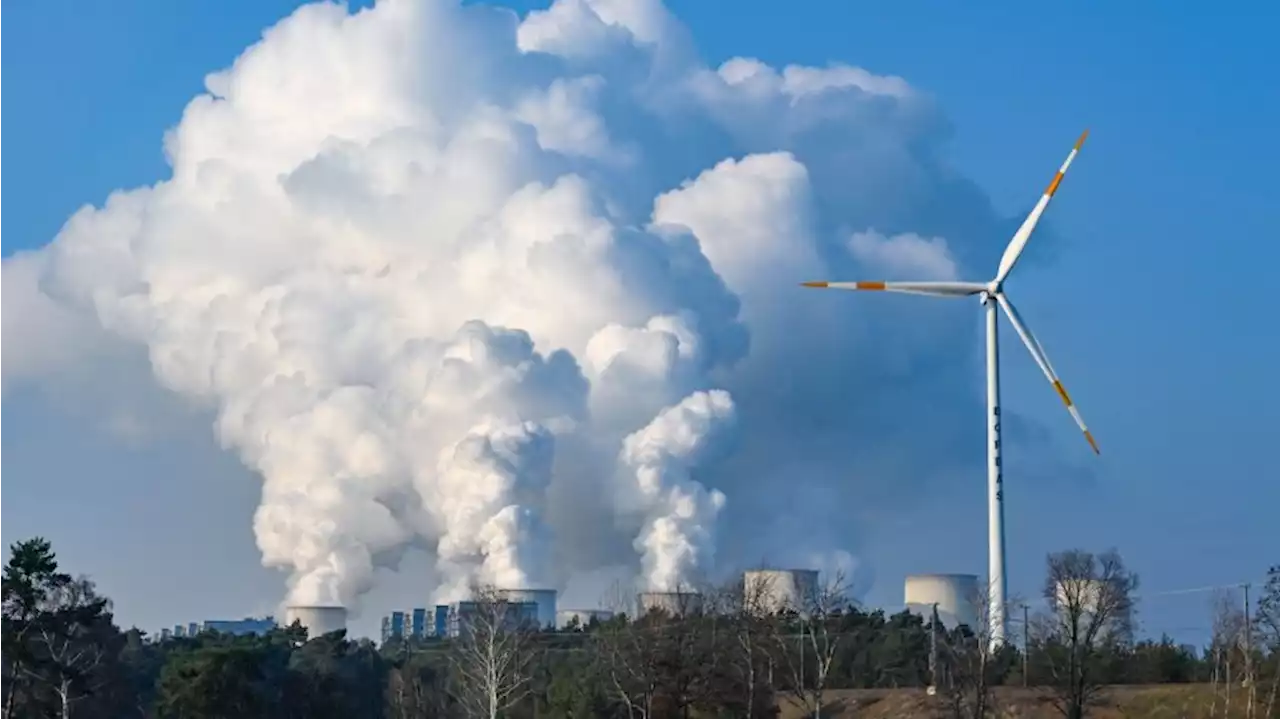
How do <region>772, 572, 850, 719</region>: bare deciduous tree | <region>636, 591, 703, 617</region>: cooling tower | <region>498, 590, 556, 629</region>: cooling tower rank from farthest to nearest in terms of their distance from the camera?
<region>498, 590, 556, 629</region>: cooling tower, <region>636, 591, 703, 617</region>: cooling tower, <region>772, 572, 850, 719</region>: bare deciduous tree

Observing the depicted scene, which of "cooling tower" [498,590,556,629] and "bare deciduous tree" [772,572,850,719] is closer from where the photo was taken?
"bare deciduous tree" [772,572,850,719]

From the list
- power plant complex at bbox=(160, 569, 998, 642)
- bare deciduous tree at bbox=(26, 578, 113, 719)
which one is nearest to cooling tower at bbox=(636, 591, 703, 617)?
power plant complex at bbox=(160, 569, 998, 642)

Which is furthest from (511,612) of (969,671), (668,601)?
(969,671)

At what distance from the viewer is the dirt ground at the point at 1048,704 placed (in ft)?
240

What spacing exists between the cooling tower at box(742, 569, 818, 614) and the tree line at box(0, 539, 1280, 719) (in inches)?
25.4

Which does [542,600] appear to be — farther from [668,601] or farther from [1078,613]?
[1078,613]

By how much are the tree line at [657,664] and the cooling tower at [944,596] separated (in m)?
1.67

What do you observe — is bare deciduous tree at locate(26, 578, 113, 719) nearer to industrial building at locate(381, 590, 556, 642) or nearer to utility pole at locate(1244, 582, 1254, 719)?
industrial building at locate(381, 590, 556, 642)

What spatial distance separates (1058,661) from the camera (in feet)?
306

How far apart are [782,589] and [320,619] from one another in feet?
124

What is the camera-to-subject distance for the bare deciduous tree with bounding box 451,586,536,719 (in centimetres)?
8671

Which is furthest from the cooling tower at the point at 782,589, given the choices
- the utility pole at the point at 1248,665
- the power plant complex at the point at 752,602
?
the utility pole at the point at 1248,665

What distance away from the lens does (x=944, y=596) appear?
11806cm

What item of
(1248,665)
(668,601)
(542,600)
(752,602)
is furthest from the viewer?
(542,600)
